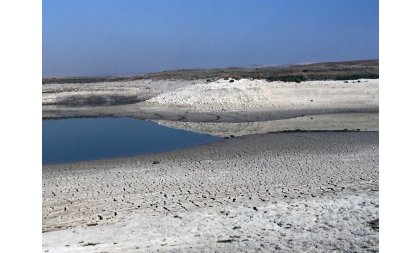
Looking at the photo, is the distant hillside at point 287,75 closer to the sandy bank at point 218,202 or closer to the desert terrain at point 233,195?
the desert terrain at point 233,195

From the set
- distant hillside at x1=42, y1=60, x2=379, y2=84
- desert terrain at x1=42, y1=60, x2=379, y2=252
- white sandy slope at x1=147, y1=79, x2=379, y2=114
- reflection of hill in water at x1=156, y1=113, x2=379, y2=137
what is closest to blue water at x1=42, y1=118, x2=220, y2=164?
reflection of hill in water at x1=156, y1=113, x2=379, y2=137

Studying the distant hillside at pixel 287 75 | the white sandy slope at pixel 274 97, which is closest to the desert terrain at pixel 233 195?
the white sandy slope at pixel 274 97

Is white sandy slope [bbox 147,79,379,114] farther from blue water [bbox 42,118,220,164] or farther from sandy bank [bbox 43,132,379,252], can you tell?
sandy bank [bbox 43,132,379,252]

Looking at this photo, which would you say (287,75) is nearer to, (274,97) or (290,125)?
(274,97)

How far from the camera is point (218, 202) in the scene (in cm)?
1071

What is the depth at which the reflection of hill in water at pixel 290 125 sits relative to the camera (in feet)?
78.3

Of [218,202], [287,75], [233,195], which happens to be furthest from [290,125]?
[287,75]

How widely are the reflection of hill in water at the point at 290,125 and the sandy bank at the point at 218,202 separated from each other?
5.77 metres

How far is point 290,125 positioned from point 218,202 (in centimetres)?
1523

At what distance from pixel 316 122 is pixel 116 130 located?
10663 mm

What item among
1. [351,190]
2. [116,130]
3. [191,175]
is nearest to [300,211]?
[351,190]

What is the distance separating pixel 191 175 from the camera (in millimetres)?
13945

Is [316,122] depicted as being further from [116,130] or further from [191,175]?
[191,175]
